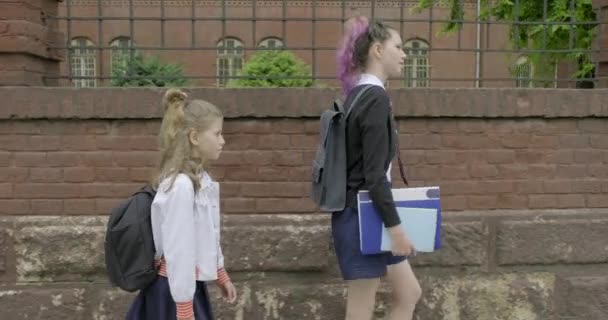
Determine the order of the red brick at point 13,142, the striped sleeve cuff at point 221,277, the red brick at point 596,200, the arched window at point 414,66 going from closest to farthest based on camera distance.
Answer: the striped sleeve cuff at point 221,277, the red brick at point 13,142, the red brick at point 596,200, the arched window at point 414,66

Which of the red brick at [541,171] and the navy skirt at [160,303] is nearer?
the navy skirt at [160,303]

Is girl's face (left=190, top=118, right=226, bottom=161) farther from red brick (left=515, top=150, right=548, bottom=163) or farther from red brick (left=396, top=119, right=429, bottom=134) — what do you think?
red brick (left=515, top=150, right=548, bottom=163)

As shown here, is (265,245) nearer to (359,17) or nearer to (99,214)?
(99,214)

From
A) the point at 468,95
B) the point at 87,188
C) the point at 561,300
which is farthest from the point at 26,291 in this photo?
the point at 561,300

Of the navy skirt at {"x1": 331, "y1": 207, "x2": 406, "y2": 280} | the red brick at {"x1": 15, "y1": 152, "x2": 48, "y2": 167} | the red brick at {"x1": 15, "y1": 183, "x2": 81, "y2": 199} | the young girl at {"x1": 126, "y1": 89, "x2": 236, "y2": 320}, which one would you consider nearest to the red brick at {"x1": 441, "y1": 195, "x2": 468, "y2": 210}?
the navy skirt at {"x1": 331, "y1": 207, "x2": 406, "y2": 280}

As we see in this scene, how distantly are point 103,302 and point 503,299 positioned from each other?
7.89 ft

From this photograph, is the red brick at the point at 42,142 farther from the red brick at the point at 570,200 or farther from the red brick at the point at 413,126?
the red brick at the point at 570,200

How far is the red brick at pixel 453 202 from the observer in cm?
423

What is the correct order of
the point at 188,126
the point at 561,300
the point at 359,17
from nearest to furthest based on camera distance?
1. the point at 188,126
2. the point at 359,17
3. the point at 561,300

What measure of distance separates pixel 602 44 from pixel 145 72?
331cm

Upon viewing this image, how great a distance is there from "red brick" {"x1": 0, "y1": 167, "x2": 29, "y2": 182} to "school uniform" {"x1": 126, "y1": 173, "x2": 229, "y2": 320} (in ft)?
4.98

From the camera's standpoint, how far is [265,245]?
13.4 ft

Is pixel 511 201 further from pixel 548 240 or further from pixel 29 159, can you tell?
pixel 29 159

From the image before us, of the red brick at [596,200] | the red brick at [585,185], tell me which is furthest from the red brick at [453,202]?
the red brick at [596,200]
